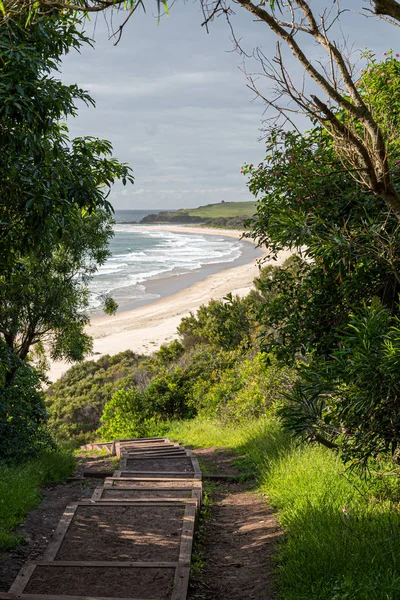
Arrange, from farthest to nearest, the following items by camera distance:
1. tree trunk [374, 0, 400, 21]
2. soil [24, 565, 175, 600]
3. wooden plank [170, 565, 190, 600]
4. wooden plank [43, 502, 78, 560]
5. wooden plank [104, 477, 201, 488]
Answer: wooden plank [104, 477, 201, 488] → wooden plank [43, 502, 78, 560] → soil [24, 565, 175, 600] → wooden plank [170, 565, 190, 600] → tree trunk [374, 0, 400, 21]

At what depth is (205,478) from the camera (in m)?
7.92

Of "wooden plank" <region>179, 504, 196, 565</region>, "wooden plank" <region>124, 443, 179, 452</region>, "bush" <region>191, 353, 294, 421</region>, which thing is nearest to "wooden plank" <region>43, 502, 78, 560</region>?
"wooden plank" <region>179, 504, 196, 565</region>

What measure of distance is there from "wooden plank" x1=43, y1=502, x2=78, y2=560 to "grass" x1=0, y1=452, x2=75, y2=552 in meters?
0.49

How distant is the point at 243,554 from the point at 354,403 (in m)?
2.19

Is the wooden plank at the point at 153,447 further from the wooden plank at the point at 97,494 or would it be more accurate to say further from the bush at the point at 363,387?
the bush at the point at 363,387

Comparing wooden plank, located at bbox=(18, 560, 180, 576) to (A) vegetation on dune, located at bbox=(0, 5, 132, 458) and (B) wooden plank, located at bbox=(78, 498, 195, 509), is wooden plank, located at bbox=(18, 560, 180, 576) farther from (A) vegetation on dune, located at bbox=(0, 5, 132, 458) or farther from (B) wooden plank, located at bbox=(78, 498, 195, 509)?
(A) vegetation on dune, located at bbox=(0, 5, 132, 458)

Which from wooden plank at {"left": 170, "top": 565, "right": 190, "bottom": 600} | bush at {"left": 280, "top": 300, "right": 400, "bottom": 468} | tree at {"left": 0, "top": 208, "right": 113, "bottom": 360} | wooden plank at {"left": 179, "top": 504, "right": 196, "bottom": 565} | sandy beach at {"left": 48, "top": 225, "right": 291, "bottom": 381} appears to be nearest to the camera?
bush at {"left": 280, "top": 300, "right": 400, "bottom": 468}

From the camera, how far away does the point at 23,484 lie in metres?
6.87

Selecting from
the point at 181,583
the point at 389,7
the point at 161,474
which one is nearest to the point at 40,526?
the point at 161,474

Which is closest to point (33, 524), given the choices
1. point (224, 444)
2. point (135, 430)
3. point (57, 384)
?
point (224, 444)

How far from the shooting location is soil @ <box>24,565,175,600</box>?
394 cm

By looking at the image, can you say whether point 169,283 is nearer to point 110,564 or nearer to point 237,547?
point 237,547

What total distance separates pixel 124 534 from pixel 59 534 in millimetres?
554

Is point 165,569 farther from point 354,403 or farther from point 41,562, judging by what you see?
point 354,403
